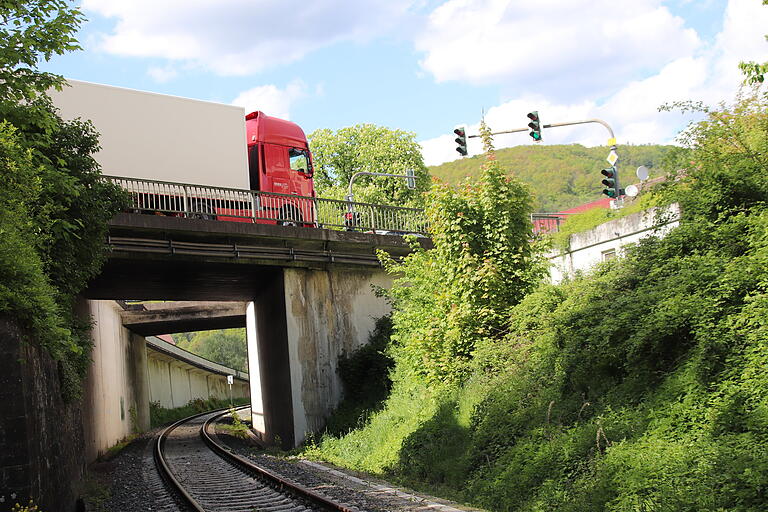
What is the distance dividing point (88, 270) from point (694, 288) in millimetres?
11448

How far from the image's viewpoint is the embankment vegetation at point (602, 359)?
7867mm

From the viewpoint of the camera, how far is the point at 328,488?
39.5ft

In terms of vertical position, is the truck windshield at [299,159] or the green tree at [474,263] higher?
the truck windshield at [299,159]

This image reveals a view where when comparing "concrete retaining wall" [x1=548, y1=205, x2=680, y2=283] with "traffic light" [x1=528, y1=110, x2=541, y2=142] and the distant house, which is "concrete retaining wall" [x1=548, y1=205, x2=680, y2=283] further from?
"traffic light" [x1=528, y1=110, x2=541, y2=142]

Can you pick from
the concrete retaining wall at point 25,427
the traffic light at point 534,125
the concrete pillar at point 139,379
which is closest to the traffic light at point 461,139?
the traffic light at point 534,125

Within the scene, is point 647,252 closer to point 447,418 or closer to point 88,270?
point 447,418

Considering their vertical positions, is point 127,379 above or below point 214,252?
below

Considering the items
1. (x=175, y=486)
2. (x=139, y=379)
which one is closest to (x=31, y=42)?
(x=175, y=486)

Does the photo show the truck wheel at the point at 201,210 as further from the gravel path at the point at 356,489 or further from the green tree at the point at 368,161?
the green tree at the point at 368,161

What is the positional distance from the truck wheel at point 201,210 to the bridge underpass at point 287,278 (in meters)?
0.53

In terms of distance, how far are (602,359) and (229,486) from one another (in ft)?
25.2

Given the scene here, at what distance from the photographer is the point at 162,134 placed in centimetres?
2250

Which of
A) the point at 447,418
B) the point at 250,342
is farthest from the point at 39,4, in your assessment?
the point at 250,342

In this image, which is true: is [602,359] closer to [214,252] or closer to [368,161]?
[214,252]
